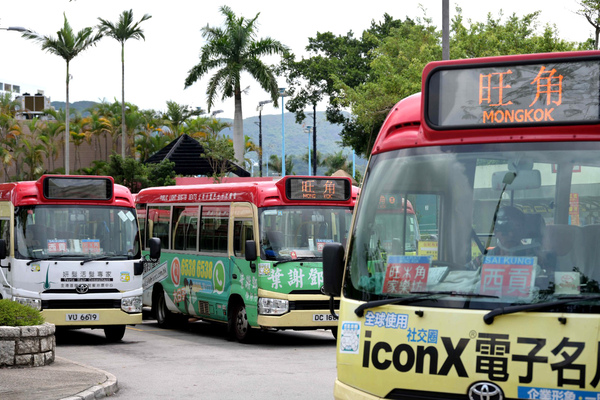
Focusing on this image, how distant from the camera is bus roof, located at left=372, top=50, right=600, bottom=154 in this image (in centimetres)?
529

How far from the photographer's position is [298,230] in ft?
49.8

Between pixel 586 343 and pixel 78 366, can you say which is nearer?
pixel 586 343

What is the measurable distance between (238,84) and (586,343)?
3919 centimetres

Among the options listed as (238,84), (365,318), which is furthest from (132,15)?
(365,318)

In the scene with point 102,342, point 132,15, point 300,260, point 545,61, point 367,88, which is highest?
point 132,15

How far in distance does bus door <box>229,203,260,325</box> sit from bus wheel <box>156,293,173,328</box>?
3255 mm

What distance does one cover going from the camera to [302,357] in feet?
44.5

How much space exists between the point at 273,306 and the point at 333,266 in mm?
8893

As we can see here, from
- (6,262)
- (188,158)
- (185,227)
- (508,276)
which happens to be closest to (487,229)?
(508,276)

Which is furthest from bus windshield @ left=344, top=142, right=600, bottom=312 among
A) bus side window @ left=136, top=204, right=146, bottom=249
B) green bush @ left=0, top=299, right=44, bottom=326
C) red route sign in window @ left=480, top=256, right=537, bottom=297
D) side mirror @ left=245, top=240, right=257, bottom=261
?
bus side window @ left=136, top=204, right=146, bottom=249

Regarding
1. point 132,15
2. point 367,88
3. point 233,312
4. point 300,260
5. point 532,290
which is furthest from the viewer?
point 132,15

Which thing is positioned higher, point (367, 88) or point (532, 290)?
point (367, 88)

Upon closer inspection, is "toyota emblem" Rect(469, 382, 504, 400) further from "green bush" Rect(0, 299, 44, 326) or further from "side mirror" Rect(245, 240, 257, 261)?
"side mirror" Rect(245, 240, 257, 261)

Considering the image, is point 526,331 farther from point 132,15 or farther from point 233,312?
point 132,15
